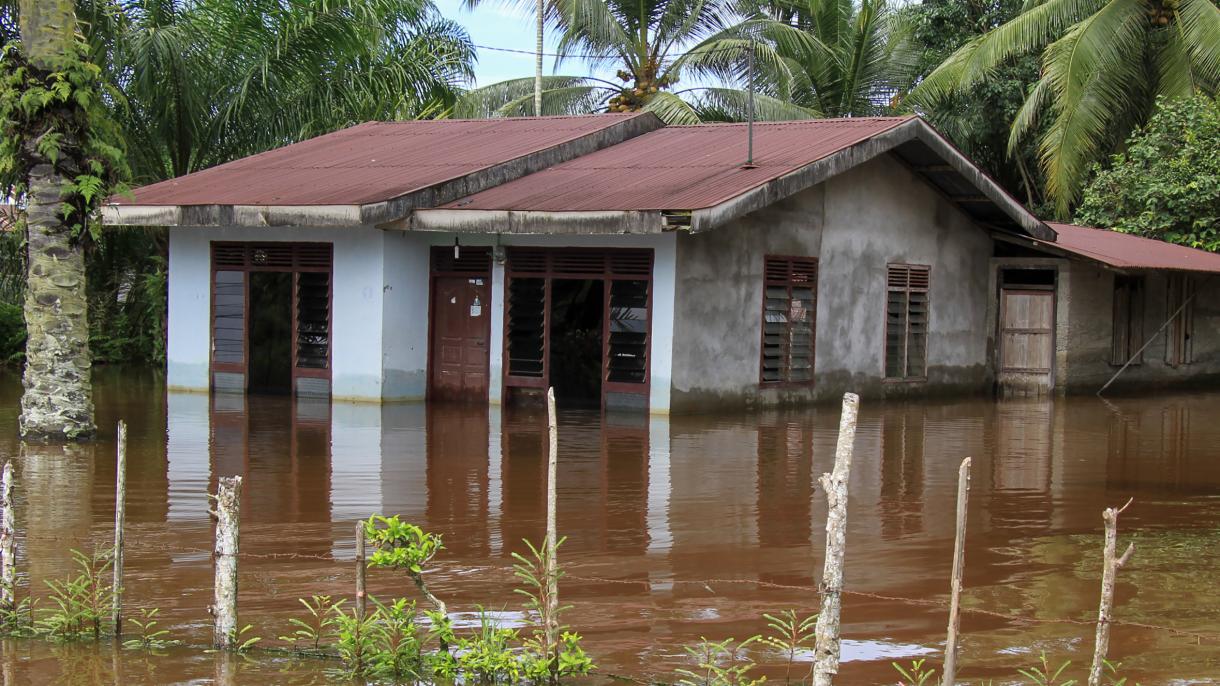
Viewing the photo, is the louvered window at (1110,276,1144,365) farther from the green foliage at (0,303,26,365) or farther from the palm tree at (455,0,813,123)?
the green foliage at (0,303,26,365)

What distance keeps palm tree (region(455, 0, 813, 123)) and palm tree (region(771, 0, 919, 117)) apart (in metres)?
1.34

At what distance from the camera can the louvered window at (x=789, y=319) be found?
18641 millimetres

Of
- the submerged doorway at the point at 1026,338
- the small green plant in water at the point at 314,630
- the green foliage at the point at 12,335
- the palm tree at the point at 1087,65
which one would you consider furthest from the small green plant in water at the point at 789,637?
the palm tree at the point at 1087,65

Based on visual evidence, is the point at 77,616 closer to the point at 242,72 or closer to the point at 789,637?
the point at 789,637

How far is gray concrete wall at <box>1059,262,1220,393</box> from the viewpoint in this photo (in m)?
22.5

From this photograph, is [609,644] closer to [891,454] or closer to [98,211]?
[891,454]

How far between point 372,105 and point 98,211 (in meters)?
12.7

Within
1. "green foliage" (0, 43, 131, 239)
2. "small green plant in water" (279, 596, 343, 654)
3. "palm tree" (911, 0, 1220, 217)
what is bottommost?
"small green plant in water" (279, 596, 343, 654)

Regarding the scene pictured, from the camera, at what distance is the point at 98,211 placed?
13812 mm

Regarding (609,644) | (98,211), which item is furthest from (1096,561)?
(98,211)

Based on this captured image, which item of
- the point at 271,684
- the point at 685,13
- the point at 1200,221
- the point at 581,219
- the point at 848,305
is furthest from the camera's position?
the point at 685,13

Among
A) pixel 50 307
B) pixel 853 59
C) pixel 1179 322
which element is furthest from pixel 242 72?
pixel 1179 322

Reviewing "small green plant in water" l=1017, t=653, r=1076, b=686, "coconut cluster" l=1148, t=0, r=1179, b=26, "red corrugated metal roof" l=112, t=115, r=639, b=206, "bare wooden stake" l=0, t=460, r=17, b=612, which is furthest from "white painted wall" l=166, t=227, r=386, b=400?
"coconut cluster" l=1148, t=0, r=1179, b=26

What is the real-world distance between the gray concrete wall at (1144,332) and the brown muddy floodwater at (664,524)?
5.33m
